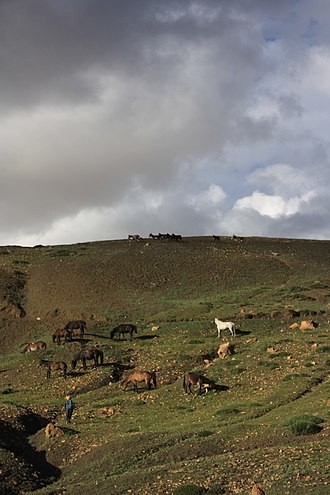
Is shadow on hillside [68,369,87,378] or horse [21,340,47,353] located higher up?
horse [21,340,47,353]

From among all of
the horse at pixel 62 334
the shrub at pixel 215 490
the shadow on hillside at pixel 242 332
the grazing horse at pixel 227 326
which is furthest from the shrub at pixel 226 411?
the horse at pixel 62 334

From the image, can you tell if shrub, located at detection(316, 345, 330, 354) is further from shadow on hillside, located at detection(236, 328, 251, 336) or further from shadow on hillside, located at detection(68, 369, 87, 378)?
shadow on hillside, located at detection(68, 369, 87, 378)

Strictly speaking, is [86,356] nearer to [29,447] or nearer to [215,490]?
[29,447]

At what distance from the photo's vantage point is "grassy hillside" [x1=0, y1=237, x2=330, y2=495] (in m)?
26.1

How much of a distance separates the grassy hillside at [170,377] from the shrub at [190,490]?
3.1 inches

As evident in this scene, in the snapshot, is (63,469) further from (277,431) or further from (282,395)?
(282,395)

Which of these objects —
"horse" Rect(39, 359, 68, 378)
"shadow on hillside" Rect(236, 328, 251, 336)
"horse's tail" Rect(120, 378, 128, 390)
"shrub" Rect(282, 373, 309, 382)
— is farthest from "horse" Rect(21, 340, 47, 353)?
"shrub" Rect(282, 373, 309, 382)

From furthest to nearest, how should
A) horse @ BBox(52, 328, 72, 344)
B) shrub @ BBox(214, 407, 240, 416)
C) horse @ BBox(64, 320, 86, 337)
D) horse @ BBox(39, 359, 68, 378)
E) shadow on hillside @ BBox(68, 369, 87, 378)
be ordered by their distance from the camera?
horse @ BBox(64, 320, 86, 337) < horse @ BBox(52, 328, 72, 344) < shadow on hillside @ BBox(68, 369, 87, 378) < horse @ BBox(39, 359, 68, 378) < shrub @ BBox(214, 407, 240, 416)

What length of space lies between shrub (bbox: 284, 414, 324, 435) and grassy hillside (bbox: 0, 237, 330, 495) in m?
0.09

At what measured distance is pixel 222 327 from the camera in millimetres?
60781

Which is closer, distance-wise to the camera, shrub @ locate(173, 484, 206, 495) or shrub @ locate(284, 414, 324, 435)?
shrub @ locate(173, 484, 206, 495)

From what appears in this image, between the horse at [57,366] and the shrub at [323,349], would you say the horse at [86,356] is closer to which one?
the horse at [57,366]

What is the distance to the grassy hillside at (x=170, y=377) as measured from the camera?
2614 cm

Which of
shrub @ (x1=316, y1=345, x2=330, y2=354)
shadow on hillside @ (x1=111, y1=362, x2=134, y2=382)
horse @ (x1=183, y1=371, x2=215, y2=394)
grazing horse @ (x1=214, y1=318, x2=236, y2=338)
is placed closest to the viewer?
horse @ (x1=183, y1=371, x2=215, y2=394)
